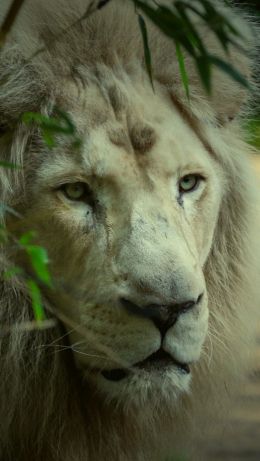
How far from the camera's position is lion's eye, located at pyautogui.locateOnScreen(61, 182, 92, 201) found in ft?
9.73

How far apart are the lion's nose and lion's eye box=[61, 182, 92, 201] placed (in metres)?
0.33

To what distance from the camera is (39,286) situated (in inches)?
119

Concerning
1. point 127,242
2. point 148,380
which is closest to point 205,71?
point 127,242

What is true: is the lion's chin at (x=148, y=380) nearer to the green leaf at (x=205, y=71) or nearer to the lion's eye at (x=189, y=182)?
the lion's eye at (x=189, y=182)

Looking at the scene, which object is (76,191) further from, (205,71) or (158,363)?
(205,71)

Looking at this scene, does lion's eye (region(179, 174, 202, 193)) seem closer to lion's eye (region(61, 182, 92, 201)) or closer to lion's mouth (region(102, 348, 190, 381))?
lion's eye (region(61, 182, 92, 201))

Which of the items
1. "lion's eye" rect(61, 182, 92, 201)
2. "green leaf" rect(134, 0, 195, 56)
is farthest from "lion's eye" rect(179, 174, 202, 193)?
"green leaf" rect(134, 0, 195, 56)

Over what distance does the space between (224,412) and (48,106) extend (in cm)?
126

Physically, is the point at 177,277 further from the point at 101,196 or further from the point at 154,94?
the point at 154,94

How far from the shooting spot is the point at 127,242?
2840mm

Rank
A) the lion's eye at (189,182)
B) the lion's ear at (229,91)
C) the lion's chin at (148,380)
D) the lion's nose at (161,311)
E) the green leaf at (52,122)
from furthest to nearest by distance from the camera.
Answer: the lion's ear at (229,91) < the lion's eye at (189,182) < the lion's chin at (148,380) < the lion's nose at (161,311) < the green leaf at (52,122)

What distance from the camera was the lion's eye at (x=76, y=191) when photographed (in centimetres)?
297

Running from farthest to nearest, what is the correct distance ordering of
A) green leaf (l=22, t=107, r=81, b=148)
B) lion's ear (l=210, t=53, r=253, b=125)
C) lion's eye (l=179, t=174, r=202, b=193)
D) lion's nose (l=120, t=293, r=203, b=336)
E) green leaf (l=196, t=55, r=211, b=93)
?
lion's ear (l=210, t=53, r=253, b=125) → lion's eye (l=179, t=174, r=202, b=193) → lion's nose (l=120, t=293, r=203, b=336) → green leaf (l=22, t=107, r=81, b=148) → green leaf (l=196, t=55, r=211, b=93)

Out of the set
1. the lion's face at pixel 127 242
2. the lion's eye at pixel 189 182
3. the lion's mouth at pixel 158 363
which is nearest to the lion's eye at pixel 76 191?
the lion's face at pixel 127 242
